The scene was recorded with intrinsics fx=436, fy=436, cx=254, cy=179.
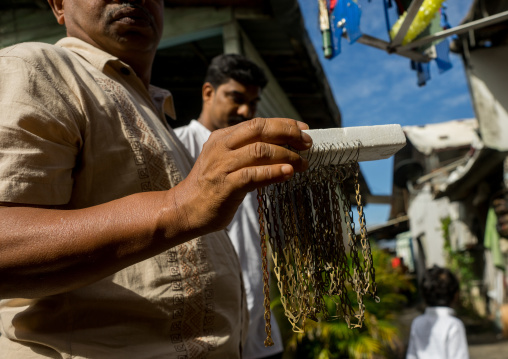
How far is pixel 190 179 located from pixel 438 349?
3.96 meters

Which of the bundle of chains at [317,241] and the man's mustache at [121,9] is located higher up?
the man's mustache at [121,9]

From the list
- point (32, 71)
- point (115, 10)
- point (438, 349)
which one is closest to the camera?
point (32, 71)

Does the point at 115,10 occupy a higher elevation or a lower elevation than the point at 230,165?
higher

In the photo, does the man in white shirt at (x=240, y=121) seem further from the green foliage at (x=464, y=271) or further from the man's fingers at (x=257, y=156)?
the green foliage at (x=464, y=271)

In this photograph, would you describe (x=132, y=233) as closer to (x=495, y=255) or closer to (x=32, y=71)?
(x=32, y=71)

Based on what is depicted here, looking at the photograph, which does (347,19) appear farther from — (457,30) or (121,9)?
(121,9)

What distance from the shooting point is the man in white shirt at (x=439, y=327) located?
3.96 meters

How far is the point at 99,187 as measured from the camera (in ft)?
3.68

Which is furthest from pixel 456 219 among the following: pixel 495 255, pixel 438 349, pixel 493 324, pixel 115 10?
pixel 115 10

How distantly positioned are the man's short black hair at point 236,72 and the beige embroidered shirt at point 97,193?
2081 millimetres

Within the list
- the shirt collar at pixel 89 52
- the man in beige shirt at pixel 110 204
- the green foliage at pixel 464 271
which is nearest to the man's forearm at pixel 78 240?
the man in beige shirt at pixel 110 204

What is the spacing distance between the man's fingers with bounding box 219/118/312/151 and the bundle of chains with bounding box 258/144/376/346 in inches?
8.8

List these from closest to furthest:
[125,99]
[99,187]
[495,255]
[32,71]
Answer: [32,71] → [99,187] → [125,99] → [495,255]

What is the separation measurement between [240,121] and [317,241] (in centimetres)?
236
